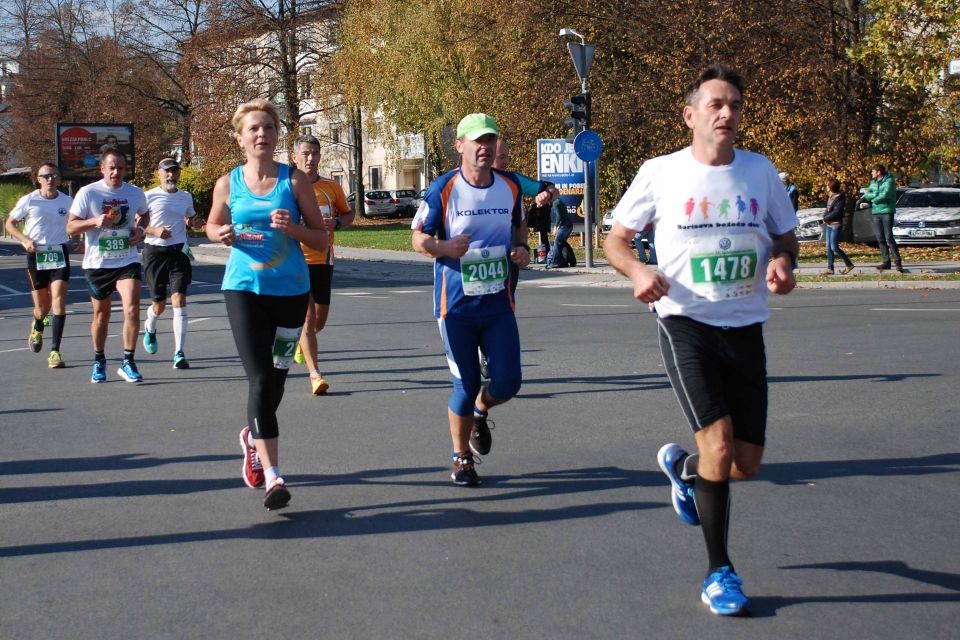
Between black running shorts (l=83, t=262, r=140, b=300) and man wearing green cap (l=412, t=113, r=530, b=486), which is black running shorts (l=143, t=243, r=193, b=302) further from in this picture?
man wearing green cap (l=412, t=113, r=530, b=486)

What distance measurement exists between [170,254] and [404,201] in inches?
2085

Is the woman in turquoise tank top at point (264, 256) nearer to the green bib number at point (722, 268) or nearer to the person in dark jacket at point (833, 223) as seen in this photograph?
the green bib number at point (722, 268)

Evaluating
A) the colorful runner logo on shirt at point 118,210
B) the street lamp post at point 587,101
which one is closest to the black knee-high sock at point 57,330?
the colorful runner logo on shirt at point 118,210

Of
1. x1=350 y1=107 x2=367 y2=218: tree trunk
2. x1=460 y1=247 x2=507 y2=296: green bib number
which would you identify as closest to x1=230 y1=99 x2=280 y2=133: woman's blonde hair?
x1=460 y1=247 x2=507 y2=296: green bib number

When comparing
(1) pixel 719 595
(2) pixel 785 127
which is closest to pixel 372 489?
(1) pixel 719 595

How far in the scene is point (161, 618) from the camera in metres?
4.30

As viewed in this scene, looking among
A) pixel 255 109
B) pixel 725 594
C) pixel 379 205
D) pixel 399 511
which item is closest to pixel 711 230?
pixel 725 594

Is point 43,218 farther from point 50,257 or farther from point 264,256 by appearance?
point 264,256

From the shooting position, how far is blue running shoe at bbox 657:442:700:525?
483 cm

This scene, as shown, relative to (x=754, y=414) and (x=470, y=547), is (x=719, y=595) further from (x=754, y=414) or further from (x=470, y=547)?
(x=470, y=547)

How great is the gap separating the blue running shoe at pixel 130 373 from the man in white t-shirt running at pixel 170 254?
30.4 inches

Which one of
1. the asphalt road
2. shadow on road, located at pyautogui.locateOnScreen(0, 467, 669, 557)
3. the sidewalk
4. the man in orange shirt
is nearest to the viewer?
the asphalt road

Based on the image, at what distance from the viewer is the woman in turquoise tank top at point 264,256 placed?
19.1 ft

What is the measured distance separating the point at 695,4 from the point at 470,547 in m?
26.6
